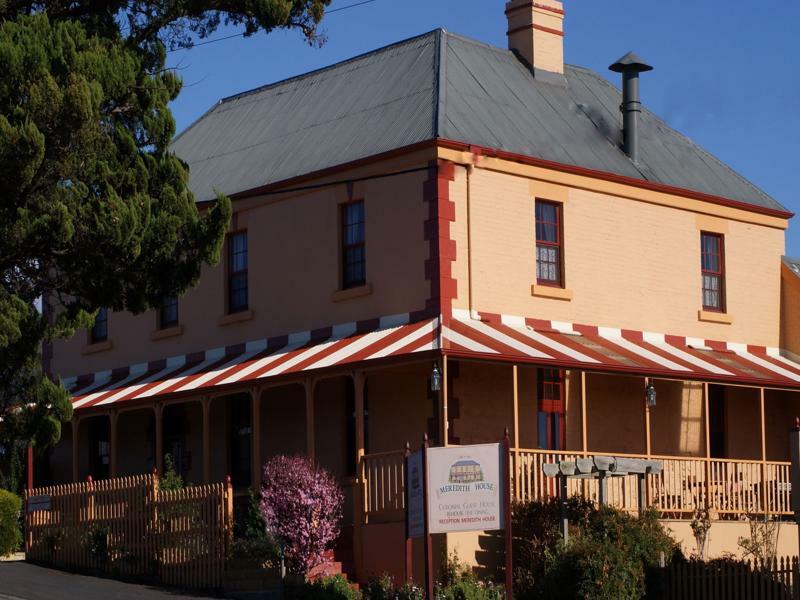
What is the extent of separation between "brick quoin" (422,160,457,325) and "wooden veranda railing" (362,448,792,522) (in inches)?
105

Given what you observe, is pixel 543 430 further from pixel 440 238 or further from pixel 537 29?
pixel 537 29

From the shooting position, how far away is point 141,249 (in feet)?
74.9

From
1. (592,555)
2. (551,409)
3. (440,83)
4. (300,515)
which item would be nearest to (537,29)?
(440,83)

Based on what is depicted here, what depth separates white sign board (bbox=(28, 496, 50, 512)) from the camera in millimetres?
28125

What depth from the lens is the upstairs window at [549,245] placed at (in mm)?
27641

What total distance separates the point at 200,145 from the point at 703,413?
11399mm

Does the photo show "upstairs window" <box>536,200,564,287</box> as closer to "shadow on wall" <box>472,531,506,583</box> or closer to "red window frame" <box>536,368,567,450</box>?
"red window frame" <box>536,368,567,450</box>

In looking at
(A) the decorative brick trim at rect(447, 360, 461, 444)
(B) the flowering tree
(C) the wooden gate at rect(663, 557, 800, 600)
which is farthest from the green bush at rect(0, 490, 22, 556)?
(C) the wooden gate at rect(663, 557, 800, 600)

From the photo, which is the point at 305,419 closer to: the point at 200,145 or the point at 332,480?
the point at 332,480

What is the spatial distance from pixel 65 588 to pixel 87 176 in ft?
20.2

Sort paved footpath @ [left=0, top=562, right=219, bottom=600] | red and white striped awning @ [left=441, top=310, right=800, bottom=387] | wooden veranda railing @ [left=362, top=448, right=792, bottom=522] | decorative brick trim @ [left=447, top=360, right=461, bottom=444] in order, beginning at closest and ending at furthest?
1. paved footpath @ [left=0, top=562, right=219, bottom=600]
2. wooden veranda railing @ [left=362, top=448, right=792, bottom=522]
3. red and white striped awning @ [left=441, top=310, right=800, bottom=387]
4. decorative brick trim @ [left=447, top=360, right=461, bottom=444]

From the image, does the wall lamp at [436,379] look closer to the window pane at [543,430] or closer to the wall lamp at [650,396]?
the window pane at [543,430]

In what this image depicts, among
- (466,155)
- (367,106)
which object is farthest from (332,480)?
(367,106)

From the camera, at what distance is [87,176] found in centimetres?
2225
